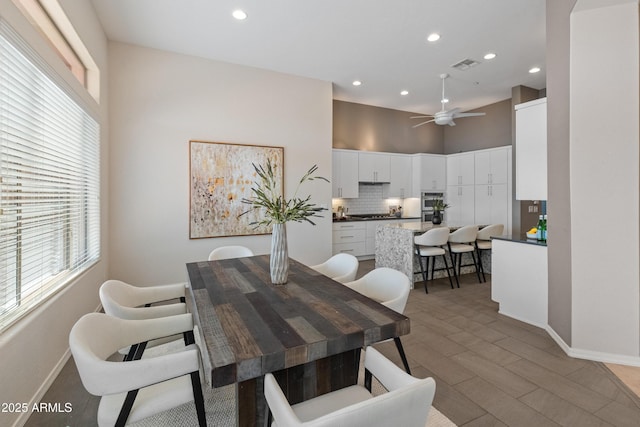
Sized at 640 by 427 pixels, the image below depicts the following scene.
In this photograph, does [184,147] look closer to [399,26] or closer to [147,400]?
[399,26]

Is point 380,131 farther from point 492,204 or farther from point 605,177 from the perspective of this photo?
point 605,177

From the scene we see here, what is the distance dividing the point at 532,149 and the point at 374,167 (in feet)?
11.6

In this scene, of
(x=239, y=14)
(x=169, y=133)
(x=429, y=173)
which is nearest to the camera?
(x=239, y=14)

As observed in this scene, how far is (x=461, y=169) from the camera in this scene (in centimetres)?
678

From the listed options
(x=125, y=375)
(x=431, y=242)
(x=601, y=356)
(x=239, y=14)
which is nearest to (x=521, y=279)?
(x=601, y=356)

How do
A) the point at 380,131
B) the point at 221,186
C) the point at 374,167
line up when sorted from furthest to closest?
the point at 380,131
the point at 374,167
the point at 221,186

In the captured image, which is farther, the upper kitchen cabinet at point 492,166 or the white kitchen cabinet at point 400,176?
the white kitchen cabinet at point 400,176

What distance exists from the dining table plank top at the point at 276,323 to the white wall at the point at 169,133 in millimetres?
2383

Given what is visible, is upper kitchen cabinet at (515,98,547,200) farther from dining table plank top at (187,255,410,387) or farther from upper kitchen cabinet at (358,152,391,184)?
upper kitchen cabinet at (358,152,391,184)

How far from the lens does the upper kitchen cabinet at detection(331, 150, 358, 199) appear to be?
6.19 meters

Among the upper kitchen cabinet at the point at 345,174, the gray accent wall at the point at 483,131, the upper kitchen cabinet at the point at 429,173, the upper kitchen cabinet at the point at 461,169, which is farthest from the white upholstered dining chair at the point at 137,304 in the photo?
the gray accent wall at the point at 483,131

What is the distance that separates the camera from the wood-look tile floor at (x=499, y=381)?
1.83 metres

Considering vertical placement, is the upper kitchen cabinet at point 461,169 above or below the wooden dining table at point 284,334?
above

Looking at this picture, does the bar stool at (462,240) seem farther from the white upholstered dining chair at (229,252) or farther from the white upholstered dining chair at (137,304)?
the white upholstered dining chair at (137,304)
